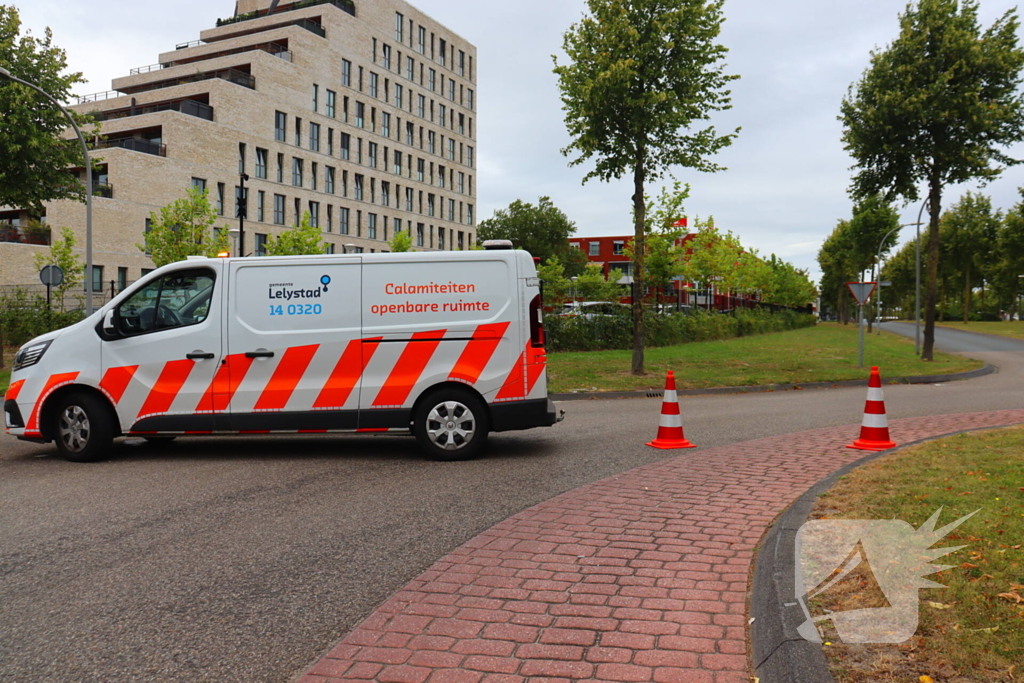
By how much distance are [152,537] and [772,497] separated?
4436 millimetres

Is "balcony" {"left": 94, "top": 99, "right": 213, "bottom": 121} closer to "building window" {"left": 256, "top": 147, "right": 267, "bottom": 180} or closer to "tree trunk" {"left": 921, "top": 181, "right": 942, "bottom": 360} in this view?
"building window" {"left": 256, "top": 147, "right": 267, "bottom": 180}

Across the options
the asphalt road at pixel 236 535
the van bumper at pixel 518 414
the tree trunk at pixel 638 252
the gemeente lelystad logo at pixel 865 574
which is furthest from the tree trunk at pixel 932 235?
the gemeente lelystad logo at pixel 865 574

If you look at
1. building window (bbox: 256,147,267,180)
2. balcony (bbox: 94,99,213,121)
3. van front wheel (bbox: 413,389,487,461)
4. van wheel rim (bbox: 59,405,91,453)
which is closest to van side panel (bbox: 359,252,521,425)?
van front wheel (bbox: 413,389,487,461)

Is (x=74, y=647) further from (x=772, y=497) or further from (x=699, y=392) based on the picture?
(x=699, y=392)

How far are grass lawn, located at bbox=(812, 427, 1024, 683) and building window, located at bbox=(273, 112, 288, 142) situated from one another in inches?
2117

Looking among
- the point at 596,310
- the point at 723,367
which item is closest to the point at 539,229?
the point at 596,310

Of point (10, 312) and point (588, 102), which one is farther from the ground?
point (588, 102)

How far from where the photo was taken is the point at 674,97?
Answer: 17.7m

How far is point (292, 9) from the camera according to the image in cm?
6200

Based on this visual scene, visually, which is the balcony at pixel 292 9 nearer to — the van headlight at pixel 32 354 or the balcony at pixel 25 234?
the balcony at pixel 25 234

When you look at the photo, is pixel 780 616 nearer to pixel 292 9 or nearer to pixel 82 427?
pixel 82 427

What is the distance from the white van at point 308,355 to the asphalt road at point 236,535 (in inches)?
18.0

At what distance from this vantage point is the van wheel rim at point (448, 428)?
26.8 ft

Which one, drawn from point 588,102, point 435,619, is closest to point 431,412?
point 435,619
